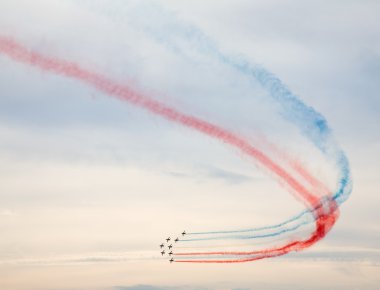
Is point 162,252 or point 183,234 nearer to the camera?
point 183,234
